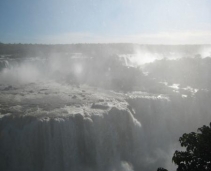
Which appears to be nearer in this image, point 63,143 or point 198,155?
point 198,155

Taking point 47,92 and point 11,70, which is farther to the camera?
point 11,70

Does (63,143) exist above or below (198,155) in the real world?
below

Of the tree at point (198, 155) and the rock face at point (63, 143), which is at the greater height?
the tree at point (198, 155)

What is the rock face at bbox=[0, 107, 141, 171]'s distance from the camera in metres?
14.5

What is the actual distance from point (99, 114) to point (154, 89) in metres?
12.4

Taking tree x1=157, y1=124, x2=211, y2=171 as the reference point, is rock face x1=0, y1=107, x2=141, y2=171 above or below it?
below

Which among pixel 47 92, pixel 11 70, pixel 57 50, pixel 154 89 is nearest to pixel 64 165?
pixel 47 92

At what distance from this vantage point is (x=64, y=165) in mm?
14859

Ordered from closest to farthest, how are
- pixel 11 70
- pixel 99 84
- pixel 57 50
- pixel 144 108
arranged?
pixel 144 108
pixel 99 84
pixel 11 70
pixel 57 50

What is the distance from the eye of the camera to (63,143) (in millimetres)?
15125

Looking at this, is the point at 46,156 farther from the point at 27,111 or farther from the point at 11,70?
the point at 11,70

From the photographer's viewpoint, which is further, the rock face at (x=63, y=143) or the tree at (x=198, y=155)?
the rock face at (x=63, y=143)

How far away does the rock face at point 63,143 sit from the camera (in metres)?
14.5

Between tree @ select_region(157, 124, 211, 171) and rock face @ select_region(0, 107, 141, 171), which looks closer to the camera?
tree @ select_region(157, 124, 211, 171)
